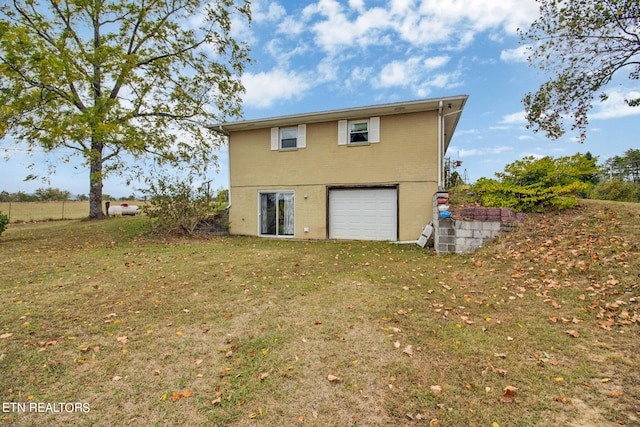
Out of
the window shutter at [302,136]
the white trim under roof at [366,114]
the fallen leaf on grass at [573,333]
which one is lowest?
the fallen leaf on grass at [573,333]

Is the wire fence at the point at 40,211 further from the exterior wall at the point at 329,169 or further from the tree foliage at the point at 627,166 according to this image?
the tree foliage at the point at 627,166

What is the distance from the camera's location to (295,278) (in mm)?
5805

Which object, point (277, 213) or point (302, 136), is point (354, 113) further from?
point (277, 213)

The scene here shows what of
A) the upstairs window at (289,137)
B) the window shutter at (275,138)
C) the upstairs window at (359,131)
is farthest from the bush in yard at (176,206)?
the upstairs window at (359,131)

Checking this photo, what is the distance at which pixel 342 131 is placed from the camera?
425 inches

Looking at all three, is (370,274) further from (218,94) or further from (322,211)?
(218,94)

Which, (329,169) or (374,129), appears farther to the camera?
(329,169)

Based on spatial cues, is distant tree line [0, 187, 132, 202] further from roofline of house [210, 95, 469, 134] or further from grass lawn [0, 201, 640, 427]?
grass lawn [0, 201, 640, 427]

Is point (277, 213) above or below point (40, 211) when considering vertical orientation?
below

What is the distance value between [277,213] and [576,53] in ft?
34.8

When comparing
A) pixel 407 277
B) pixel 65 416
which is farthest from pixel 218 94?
pixel 65 416

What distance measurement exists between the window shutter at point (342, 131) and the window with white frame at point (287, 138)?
4.83 feet

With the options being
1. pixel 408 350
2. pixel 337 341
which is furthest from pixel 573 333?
pixel 337 341

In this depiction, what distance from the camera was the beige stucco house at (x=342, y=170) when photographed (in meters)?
9.96
